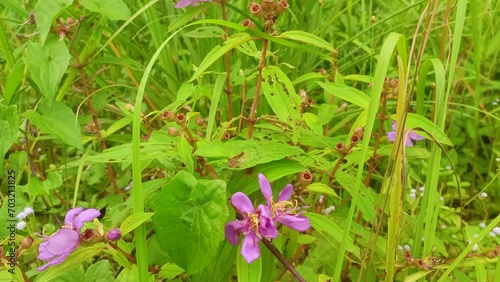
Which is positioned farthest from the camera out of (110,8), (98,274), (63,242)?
(110,8)

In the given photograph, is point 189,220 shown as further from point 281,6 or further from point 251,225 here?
point 281,6

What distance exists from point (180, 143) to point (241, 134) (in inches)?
8.4

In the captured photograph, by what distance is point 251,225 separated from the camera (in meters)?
0.77

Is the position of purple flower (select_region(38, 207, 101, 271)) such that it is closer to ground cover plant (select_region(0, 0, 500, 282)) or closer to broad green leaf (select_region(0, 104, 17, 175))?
ground cover plant (select_region(0, 0, 500, 282))

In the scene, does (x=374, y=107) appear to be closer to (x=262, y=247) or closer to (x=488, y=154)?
(x=262, y=247)

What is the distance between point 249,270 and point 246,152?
0.63 feet

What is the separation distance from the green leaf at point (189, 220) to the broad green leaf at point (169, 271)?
11 centimetres

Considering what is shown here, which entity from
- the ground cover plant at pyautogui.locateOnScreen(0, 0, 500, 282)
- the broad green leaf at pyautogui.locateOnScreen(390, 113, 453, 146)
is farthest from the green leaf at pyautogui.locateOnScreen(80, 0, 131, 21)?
the broad green leaf at pyautogui.locateOnScreen(390, 113, 453, 146)

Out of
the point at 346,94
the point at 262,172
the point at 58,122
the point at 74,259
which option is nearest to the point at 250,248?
the point at 262,172

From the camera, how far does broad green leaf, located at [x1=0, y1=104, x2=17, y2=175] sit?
2.79ft

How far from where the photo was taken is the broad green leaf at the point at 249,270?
75cm

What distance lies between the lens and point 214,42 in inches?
57.6

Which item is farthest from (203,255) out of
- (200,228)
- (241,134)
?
(241,134)

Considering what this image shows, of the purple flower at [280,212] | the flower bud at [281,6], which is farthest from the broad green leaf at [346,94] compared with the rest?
the purple flower at [280,212]
